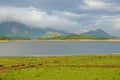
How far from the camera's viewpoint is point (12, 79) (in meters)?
38.4

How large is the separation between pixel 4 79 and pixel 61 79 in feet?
24.7

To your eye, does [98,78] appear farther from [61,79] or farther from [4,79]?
[4,79]

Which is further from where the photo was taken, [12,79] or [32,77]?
[32,77]

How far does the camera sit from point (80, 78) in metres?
39.5

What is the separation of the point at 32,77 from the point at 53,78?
3.34 m

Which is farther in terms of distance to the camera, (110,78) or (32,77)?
(32,77)

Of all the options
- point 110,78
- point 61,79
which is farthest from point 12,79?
point 110,78

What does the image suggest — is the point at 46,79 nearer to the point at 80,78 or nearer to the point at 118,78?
the point at 80,78

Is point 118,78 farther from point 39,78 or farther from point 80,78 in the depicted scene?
point 39,78

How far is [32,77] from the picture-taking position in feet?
136

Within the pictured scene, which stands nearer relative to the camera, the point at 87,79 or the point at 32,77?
the point at 87,79

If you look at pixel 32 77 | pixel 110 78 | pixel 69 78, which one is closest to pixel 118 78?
pixel 110 78

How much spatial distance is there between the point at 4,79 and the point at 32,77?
4.29 metres

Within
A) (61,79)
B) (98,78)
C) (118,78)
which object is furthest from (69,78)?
(118,78)
